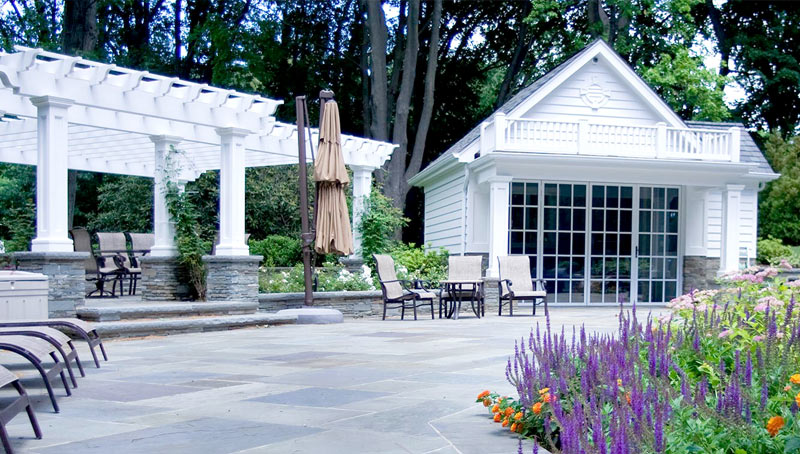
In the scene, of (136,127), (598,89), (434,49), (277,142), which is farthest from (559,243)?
(434,49)

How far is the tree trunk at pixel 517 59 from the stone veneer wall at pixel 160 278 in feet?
50.1

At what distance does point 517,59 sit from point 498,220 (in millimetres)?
12001

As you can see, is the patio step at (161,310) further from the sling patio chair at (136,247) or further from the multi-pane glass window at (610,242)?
the multi-pane glass window at (610,242)

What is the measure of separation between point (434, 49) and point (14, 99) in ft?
46.2

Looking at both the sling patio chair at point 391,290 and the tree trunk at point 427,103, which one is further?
the tree trunk at point 427,103

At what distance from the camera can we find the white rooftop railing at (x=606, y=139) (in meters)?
15.0

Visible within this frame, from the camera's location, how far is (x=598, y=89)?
1672 cm

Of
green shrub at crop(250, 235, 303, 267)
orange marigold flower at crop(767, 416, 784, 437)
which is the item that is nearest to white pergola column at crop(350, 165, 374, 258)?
green shrub at crop(250, 235, 303, 267)

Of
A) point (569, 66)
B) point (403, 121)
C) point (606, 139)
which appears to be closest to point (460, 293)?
point (606, 139)

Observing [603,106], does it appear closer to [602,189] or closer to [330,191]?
[602,189]

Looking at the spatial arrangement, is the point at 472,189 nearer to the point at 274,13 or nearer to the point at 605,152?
the point at 605,152

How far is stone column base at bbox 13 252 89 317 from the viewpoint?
28.8ft

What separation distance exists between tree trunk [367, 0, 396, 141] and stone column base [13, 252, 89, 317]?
1376 cm

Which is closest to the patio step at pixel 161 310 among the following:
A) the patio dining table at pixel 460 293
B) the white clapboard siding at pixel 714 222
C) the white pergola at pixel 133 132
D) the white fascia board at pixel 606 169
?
the white pergola at pixel 133 132
